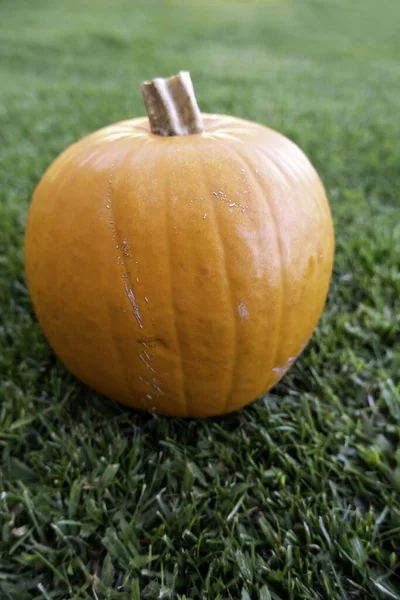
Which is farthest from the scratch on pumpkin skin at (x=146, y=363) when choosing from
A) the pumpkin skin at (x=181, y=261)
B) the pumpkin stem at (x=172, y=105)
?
the pumpkin stem at (x=172, y=105)

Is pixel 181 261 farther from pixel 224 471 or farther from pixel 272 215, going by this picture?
pixel 224 471

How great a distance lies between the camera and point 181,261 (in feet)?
3.60

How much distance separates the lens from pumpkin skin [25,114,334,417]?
1.11 m

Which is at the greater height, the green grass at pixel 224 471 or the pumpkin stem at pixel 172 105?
the pumpkin stem at pixel 172 105

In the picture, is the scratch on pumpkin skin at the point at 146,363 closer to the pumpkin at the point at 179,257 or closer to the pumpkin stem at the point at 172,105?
the pumpkin at the point at 179,257

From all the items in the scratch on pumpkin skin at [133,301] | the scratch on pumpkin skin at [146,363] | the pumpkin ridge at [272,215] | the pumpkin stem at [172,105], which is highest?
the pumpkin stem at [172,105]

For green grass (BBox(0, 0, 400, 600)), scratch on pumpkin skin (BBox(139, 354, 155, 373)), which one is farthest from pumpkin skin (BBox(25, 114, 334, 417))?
green grass (BBox(0, 0, 400, 600))

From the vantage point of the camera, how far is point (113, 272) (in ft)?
3.70

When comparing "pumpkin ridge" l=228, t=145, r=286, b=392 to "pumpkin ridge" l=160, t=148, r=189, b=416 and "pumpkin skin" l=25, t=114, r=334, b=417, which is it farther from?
"pumpkin ridge" l=160, t=148, r=189, b=416

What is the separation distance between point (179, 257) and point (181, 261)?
10 mm

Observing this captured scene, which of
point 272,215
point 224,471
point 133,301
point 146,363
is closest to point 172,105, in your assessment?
point 272,215

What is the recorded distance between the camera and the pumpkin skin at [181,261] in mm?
1108

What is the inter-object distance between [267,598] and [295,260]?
741 mm

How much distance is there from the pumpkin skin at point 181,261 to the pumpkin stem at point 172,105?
0.06 m
